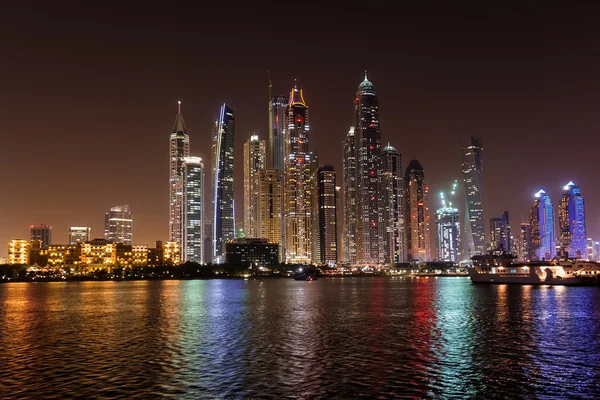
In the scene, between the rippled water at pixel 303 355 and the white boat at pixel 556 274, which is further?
the white boat at pixel 556 274

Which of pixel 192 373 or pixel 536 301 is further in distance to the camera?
pixel 536 301

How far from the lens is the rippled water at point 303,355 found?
1521 inches

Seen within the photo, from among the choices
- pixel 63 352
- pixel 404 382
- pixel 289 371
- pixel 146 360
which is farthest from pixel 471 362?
pixel 63 352

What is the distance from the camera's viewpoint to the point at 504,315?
8550 centimetres

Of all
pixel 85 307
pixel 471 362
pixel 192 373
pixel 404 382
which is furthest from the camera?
pixel 85 307

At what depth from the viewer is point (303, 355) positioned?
170 feet

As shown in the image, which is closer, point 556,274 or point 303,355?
point 303,355

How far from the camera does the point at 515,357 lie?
49812 millimetres

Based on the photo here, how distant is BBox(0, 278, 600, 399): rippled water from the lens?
38622mm

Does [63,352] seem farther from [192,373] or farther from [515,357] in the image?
[515,357]

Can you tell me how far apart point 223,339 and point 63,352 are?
16.3m

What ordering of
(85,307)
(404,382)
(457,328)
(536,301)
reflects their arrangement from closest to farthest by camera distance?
(404,382) < (457,328) < (85,307) < (536,301)

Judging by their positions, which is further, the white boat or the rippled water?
the white boat

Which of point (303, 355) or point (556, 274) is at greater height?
point (556, 274)
